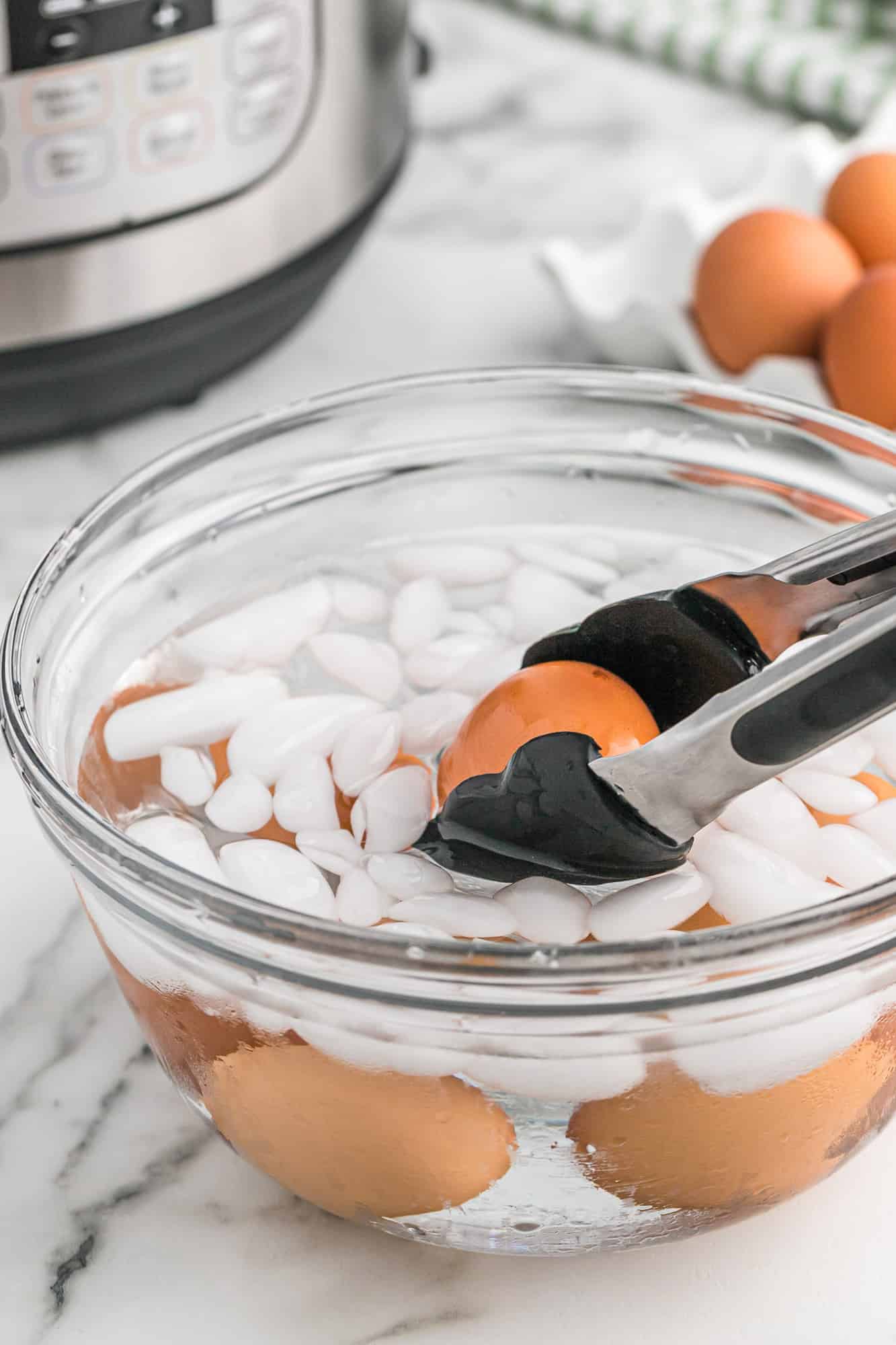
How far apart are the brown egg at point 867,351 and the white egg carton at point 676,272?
0.02 metres

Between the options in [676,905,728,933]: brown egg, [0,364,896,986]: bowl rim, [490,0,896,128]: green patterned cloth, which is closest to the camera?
[0,364,896,986]: bowl rim

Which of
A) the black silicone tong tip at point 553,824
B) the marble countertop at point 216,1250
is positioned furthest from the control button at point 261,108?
the black silicone tong tip at point 553,824

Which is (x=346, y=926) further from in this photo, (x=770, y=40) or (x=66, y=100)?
(x=770, y=40)

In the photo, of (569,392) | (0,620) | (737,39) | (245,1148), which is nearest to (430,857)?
(245,1148)

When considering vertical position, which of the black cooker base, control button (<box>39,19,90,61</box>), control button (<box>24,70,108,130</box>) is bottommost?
the black cooker base

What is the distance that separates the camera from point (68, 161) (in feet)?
2.36

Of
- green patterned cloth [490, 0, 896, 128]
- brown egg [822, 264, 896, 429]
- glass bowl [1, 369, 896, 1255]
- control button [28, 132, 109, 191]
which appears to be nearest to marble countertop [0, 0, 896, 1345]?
glass bowl [1, 369, 896, 1255]

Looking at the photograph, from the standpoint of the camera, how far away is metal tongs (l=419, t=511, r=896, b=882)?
38cm

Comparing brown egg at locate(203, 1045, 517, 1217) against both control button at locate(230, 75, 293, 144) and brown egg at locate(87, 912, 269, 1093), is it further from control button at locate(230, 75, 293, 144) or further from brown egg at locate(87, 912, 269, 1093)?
control button at locate(230, 75, 293, 144)

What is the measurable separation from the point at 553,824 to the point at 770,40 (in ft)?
3.78

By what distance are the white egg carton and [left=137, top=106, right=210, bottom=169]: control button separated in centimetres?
26

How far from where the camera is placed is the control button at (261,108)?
75cm

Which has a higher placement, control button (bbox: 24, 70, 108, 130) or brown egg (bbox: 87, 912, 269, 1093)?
control button (bbox: 24, 70, 108, 130)

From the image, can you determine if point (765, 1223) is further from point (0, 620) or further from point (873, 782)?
point (0, 620)
